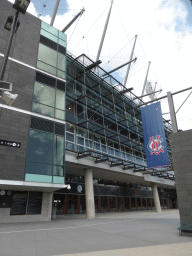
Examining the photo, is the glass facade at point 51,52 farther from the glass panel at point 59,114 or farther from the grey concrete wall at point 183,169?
the grey concrete wall at point 183,169

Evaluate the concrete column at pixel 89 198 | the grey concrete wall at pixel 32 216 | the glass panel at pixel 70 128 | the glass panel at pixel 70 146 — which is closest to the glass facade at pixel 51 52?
the glass panel at pixel 70 128

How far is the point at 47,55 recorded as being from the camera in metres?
20.2

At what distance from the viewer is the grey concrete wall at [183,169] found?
10.3m

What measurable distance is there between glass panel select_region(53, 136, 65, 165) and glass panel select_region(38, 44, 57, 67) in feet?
27.9

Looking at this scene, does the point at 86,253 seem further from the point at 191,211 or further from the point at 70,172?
the point at 70,172

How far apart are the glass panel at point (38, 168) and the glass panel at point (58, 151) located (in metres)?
0.88

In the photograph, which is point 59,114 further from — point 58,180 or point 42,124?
point 58,180

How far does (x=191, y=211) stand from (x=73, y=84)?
19344mm

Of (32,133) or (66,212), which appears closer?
(32,133)

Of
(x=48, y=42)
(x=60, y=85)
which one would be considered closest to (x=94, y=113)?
(x=60, y=85)

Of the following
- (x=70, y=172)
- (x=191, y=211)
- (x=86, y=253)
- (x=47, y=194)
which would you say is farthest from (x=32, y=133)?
(x=191, y=211)

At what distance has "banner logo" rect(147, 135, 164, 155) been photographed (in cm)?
1541

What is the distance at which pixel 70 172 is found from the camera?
77.8 ft

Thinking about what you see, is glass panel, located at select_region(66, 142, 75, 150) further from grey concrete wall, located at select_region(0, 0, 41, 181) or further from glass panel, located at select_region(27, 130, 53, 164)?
grey concrete wall, located at select_region(0, 0, 41, 181)
